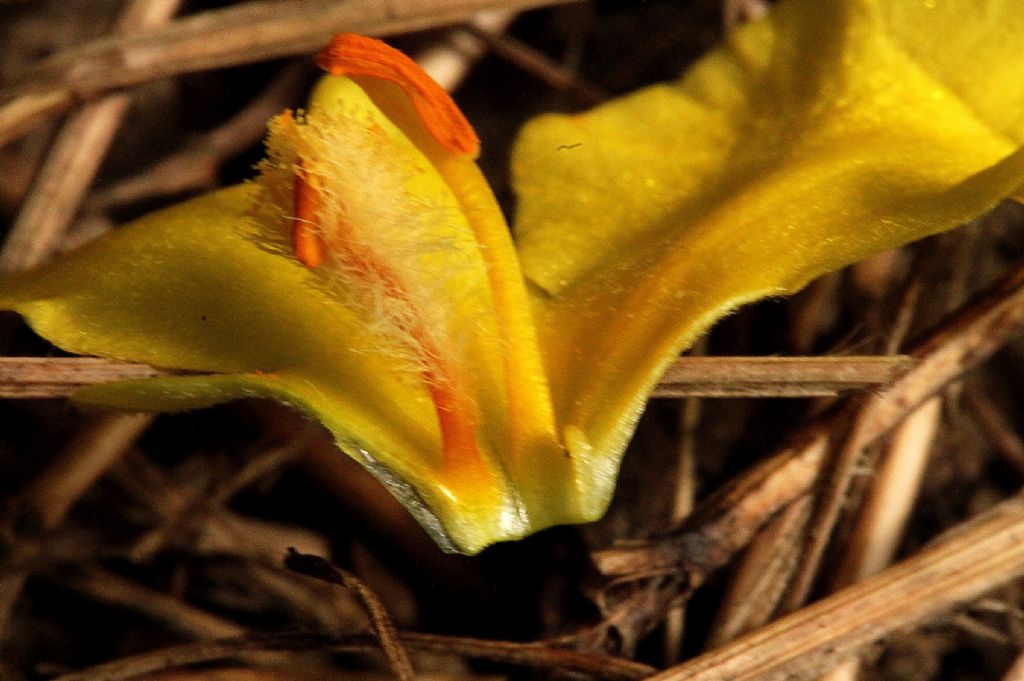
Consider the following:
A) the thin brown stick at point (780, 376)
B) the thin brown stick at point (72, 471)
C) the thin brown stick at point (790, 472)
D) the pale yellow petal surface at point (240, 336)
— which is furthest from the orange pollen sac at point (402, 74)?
the thin brown stick at point (72, 471)

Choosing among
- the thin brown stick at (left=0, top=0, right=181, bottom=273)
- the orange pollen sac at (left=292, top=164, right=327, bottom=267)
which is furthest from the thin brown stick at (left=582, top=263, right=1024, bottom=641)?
the thin brown stick at (left=0, top=0, right=181, bottom=273)

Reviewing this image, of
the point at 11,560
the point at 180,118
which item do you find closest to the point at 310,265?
the point at 11,560

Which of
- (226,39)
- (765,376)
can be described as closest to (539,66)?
(226,39)

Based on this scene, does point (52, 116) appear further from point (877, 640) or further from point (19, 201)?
point (877, 640)

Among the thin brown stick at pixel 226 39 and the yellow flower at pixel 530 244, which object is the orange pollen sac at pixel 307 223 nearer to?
the yellow flower at pixel 530 244

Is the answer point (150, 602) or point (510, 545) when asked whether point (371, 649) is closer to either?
point (510, 545)

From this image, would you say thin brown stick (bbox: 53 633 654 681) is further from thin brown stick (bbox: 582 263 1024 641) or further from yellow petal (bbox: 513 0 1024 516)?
yellow petal (bbox: 513 0 1024 516)
